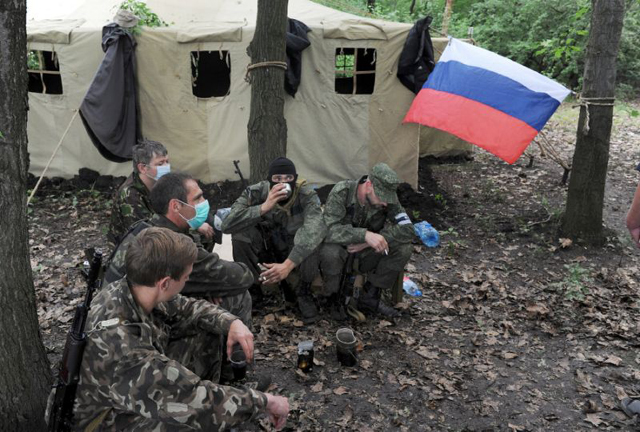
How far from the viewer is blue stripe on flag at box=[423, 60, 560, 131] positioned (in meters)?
6.59

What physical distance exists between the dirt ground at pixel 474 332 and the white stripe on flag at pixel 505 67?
1770mm

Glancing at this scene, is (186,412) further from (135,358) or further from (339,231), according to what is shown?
(339,231)

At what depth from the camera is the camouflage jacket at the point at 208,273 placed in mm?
3512

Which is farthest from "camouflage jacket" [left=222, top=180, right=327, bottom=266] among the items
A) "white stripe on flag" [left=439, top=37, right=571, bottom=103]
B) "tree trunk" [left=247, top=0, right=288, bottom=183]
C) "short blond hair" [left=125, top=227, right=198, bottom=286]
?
"white stripe on flag" [left=439, top=37, right=571, bottom=103]

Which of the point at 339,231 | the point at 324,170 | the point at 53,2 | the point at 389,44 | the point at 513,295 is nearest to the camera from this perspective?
the point at 339,231

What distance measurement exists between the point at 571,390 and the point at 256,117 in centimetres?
451

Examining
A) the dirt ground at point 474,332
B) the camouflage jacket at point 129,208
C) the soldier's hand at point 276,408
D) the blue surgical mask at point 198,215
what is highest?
the blue surgical mask at point 198,215

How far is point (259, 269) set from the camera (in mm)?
5180

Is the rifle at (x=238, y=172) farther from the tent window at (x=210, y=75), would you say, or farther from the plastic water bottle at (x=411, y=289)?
the plastic water bottle at (x=411, y=289)

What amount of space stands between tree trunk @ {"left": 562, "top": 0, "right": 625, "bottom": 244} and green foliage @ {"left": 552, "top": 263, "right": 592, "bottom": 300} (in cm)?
73

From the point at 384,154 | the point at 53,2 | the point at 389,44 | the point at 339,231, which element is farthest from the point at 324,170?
the point at 53,2

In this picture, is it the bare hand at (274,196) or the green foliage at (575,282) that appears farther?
the green foliage at (575,282)

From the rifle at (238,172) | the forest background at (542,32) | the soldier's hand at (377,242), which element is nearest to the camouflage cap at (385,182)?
the soldier's hand at (377,242)

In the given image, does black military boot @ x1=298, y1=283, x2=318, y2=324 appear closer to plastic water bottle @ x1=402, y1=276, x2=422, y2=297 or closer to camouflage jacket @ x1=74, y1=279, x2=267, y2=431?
plastic water bottle @ x1=402, y1=276, x2=422, y2=297
